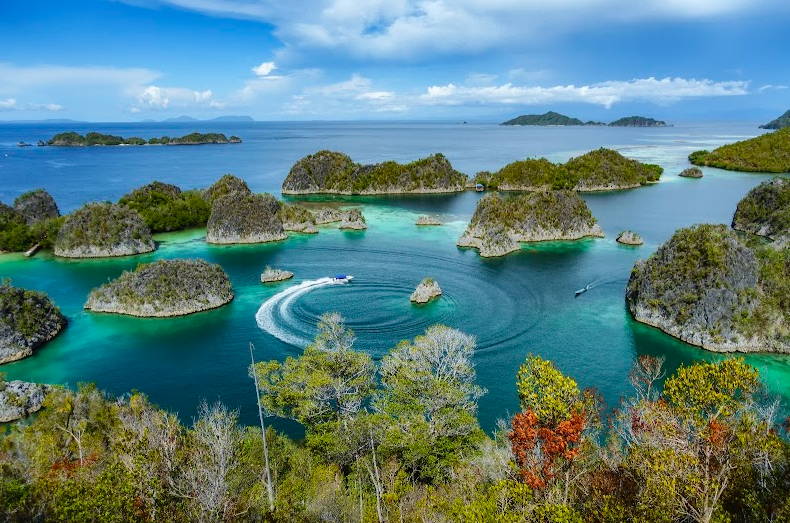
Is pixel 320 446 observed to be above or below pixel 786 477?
below

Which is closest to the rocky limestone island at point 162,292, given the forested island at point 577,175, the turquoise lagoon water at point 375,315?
the turquoise lagoon water at point 375,315

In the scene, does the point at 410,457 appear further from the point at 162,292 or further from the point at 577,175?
the point at 577,175

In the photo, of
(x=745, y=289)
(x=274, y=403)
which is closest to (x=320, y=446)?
(x=274, y=403)

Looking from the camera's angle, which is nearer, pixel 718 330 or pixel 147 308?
pixel 718 330

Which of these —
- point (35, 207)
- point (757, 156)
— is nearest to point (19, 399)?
point (35, 207)

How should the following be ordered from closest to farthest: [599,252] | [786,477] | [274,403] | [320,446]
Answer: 1. [786,477]
2. [320,446]
3. [274,403]
4. [599,252]

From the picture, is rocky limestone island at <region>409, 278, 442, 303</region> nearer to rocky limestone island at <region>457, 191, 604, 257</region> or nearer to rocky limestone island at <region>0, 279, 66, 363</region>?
rocky limestone island at <region>457, 191, 604, 257</region>

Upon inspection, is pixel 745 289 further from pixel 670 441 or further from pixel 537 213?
pixel 537 213
